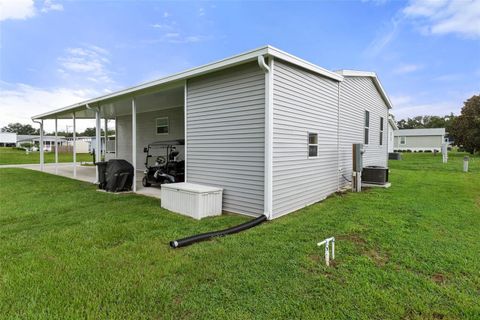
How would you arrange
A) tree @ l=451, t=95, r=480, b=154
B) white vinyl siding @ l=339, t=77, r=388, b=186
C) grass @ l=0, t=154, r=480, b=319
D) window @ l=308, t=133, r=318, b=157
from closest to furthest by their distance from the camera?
grass @ l=0, t=154, r=480, b=319, window @ l=308, t=133, r=318, b=157, white vinyl siding @ l=339, t=77, r=388, b=186, tree @ l=451, t=95, r=480, b=154

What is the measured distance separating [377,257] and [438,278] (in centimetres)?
65

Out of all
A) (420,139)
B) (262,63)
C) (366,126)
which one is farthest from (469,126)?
(262,63)

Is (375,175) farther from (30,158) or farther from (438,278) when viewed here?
(30,158)

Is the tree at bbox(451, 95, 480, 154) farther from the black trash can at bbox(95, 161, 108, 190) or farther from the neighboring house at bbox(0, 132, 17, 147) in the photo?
the neighboring house at bbox(0, 132, 17, 147)

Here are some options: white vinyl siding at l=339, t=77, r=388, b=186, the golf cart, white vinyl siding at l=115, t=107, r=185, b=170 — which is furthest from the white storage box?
white vinyl siding at l=115, t=107, r=185, b=170

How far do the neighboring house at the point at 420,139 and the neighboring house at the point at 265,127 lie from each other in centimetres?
3546

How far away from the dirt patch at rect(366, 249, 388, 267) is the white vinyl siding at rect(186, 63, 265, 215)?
2.00 m

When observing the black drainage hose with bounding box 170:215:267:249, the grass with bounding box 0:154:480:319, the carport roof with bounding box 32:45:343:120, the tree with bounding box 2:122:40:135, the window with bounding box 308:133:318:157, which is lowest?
the grass with bounding box 0:154:480:319

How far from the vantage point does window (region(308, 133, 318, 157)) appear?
20.6ft

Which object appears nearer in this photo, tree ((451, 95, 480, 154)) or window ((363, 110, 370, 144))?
window ((363, 110, 370, 144))

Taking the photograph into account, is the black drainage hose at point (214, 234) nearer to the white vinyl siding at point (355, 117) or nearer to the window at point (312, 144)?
the window at point (312, 144)

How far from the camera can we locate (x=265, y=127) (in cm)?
483

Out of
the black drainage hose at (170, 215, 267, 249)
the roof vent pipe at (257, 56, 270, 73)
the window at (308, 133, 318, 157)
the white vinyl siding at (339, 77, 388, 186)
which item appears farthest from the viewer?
the white vinyl siding at (339, 77, 388, 186)

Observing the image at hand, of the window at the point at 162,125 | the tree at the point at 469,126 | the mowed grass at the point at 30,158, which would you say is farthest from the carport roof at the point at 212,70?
the tree at the point at 469,126
